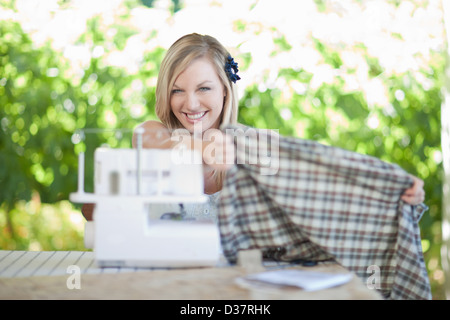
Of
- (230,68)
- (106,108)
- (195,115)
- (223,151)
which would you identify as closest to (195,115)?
(195,115)

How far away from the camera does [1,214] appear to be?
3.95 meters

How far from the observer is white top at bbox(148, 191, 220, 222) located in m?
2.24

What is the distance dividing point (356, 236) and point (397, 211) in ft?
0.48

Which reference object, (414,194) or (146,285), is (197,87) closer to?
(414,194)

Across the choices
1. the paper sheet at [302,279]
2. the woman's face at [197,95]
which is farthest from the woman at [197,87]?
the paper sheet at [302,279]

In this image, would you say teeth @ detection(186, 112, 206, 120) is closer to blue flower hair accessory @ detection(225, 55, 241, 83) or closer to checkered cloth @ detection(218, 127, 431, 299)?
blue flower hair accessory @ detection(225, 55, 241, 83)

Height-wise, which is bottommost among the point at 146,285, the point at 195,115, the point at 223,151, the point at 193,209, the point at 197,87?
the point at 146,285

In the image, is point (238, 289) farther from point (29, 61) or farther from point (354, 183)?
point (29, 61)

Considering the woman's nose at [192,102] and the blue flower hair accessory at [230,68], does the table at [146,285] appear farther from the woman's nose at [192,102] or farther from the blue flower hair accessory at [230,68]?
the blue flower hair accessory at [230,68]

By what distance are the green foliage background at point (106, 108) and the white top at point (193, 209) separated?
1091 millimetres

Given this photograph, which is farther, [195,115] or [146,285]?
[195,115]

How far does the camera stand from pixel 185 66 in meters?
2.40

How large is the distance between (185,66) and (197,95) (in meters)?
0.13
